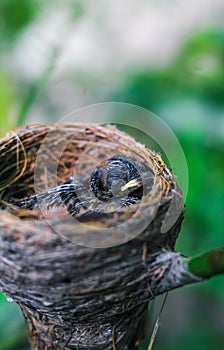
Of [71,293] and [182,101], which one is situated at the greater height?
[182,101]

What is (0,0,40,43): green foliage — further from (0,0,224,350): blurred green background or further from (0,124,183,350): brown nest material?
(0,124,183,350): brown nest material

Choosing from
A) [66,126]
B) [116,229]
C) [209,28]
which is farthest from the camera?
[209,28]

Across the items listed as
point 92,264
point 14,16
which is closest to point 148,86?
point 14,16

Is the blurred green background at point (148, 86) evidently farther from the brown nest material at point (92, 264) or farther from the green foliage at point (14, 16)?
the brown nest material at point (92, 264)

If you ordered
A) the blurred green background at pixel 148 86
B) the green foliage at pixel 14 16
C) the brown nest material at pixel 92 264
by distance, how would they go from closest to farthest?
1. the brown nest material at pixel 92 264
2. the blurred green background at pixel 148 86
3. the green foliage at pixel 14 16

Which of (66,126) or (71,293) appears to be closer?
(71,293)

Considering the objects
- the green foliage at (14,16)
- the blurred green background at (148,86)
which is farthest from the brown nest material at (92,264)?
the green foliage at (14,16)

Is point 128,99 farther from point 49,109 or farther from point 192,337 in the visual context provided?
point 192,337

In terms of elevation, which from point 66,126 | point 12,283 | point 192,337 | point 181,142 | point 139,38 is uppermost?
point 139,38

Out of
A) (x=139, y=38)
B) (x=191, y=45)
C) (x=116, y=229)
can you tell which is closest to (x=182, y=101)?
(x=191, y=45)
